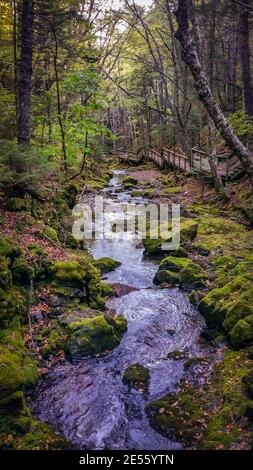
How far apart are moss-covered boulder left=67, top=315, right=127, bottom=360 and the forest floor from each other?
35mm

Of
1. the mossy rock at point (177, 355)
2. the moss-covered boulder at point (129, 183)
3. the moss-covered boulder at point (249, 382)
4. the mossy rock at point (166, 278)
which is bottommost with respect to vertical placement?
the mossy rock at point (177, 355)

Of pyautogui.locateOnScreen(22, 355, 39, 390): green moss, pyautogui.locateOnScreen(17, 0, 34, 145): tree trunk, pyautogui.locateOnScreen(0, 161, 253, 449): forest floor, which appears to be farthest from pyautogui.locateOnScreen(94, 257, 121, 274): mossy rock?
pyautogui.locateOnScreen(22, 355, 39, 390): green moss

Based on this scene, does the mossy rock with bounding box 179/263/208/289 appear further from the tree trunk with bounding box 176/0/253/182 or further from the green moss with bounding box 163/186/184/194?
the green moss with bounding box 163/186/184/194

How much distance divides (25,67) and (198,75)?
463 cm

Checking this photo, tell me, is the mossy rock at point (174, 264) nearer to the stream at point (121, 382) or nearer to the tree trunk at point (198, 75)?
the stream at point (121, 382)

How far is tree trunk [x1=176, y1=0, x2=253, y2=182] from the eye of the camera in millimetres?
6855

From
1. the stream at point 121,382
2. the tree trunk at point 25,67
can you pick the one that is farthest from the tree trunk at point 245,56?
the stream at point 121,382

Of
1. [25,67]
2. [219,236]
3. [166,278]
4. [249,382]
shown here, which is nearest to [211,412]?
[249,382]

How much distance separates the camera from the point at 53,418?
16.9ft

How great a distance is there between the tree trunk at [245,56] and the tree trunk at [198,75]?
9967mm

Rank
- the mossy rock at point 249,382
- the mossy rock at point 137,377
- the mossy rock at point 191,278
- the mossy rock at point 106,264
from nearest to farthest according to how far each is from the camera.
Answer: the mossy rock at point 249,382, the mossy rock at point 137,377, the mossy rock at point 191,278, the mossy rock at point 106,264

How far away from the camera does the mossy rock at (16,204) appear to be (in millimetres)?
8578

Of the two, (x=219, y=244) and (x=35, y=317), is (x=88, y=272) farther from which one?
(x=219, y=244)
